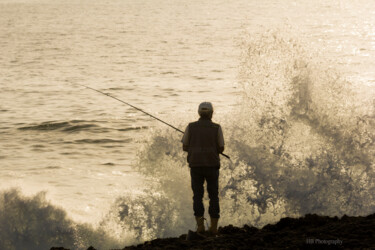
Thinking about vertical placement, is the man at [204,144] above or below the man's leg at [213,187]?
above

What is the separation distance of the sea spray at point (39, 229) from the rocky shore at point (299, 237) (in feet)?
7.49

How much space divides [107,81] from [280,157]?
52.9 feet

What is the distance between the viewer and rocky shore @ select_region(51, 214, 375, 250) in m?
6.39

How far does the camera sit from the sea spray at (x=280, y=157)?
9938 millimetres

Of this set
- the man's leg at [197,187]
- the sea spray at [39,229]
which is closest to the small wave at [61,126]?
the sea spray at [39,229]

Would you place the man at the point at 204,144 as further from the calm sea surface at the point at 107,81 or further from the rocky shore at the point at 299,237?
the calm sea surface at the point at 107,81

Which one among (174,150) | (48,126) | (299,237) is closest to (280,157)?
(174,150)

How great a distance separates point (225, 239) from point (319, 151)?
4.43 metres

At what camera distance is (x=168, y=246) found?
7137mm

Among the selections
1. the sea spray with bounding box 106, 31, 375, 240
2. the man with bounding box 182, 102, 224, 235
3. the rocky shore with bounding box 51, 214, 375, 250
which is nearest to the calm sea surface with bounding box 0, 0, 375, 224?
the sea spray with bounding box 106, 31, 375, 240

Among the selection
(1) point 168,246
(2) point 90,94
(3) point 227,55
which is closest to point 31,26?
(3) point 227,55

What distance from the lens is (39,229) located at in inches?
386

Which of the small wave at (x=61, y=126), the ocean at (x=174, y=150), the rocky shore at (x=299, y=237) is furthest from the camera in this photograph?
the small wave at (x=61, y=126)

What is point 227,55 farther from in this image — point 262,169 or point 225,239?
point 225,239
